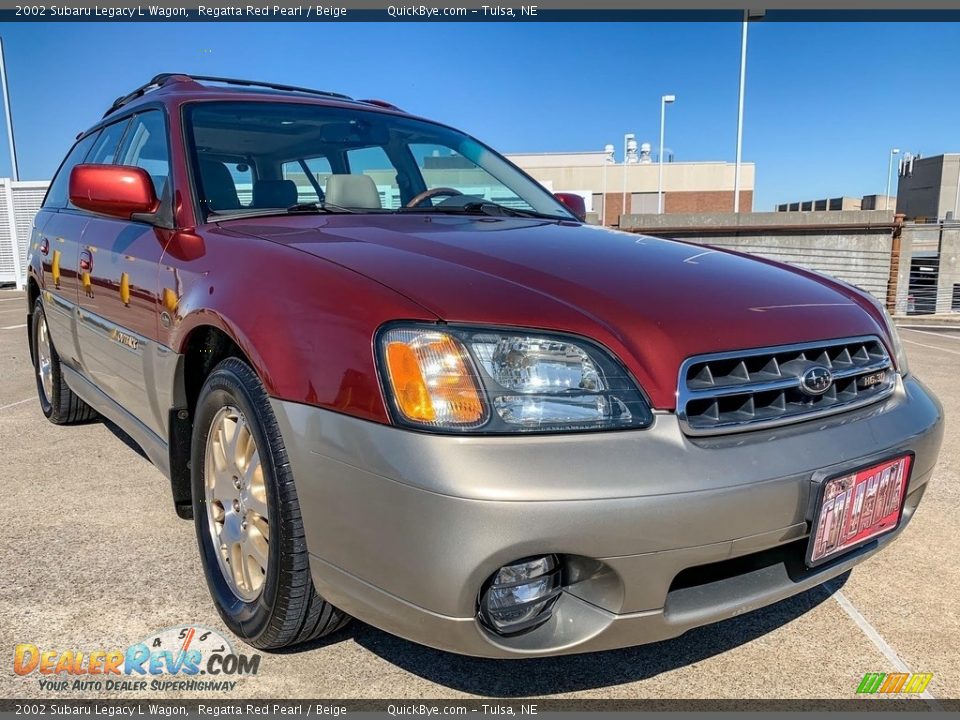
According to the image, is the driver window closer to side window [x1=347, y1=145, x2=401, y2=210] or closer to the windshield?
the windshield

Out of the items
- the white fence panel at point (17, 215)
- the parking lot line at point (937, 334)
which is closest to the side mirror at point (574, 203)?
the parking lot line at point (937, 334)

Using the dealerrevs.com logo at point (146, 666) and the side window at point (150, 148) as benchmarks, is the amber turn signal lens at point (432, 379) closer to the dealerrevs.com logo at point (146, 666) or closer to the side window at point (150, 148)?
the dealerrevs.com logo at point (146, 666)

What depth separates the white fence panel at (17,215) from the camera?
1535 cm

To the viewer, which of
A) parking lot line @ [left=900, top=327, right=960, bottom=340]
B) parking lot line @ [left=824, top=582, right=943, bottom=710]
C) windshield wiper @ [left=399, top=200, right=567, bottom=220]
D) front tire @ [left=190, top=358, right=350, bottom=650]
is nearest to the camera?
front tire @ [left=190, top=358, right=350, bottom=650]


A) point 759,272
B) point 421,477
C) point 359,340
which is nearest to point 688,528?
point 421,477

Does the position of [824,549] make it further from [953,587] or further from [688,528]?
[953,587]

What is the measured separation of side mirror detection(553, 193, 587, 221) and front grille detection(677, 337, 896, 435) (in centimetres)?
175

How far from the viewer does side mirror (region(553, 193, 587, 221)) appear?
3503 mm

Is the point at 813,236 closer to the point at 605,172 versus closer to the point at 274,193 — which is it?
the point at 274,193

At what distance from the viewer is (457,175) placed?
316cm

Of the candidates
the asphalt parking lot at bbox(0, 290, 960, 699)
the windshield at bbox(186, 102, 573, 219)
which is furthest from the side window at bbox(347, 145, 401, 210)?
the asphalt parking lot at bbox(0, 290, 960, 699)

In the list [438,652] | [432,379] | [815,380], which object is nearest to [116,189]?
[432,379]

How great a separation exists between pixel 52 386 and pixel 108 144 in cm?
147

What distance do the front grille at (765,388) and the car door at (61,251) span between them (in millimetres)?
2723
